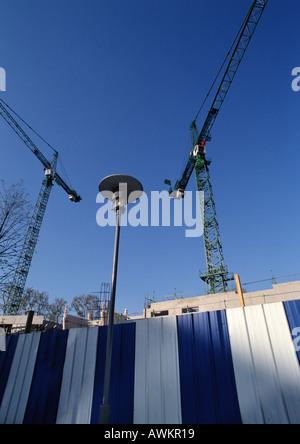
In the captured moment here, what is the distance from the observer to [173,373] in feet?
20.0

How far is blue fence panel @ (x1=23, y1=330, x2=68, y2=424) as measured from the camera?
7.01m

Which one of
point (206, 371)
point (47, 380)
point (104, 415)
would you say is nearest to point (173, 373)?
point (206, 371)

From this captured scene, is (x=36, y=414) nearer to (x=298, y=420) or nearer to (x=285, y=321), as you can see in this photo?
(x=298, y=420)

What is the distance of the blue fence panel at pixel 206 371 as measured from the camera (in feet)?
17.9

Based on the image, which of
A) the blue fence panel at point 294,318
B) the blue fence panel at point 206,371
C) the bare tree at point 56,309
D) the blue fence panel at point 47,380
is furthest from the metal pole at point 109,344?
the bare tree at point 56,309

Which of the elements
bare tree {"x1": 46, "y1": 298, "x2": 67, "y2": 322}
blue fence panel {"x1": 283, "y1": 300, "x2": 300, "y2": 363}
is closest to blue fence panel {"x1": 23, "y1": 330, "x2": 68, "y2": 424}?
blue fence panel {"x1": 283, "y1": 300, "x2": 300, "y2": 363}

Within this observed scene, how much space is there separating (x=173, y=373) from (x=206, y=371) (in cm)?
87

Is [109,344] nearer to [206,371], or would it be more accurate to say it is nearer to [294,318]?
[206,371]

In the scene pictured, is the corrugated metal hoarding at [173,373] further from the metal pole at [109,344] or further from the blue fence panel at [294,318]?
the metal pole at [109,344]

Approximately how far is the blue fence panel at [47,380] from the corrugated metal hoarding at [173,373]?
0.03m
